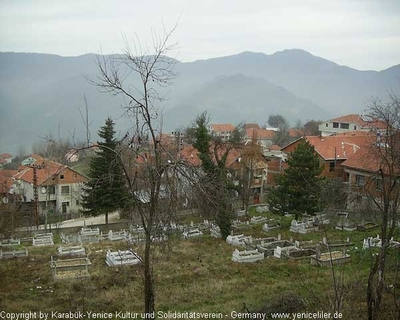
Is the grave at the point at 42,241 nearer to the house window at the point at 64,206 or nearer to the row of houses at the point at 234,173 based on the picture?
the row of houses at the point at 234,173

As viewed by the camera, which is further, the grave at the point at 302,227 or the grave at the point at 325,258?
the grave at the point at 302,227

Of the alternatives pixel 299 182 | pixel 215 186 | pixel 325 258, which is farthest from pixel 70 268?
pixel 299 182

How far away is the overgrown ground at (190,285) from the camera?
10.6m

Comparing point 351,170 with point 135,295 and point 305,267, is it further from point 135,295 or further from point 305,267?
point 135,295

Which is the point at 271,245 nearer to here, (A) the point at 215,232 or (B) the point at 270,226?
(A) the point at 215,232

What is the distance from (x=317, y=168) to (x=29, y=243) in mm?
16690

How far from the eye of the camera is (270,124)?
406 feet

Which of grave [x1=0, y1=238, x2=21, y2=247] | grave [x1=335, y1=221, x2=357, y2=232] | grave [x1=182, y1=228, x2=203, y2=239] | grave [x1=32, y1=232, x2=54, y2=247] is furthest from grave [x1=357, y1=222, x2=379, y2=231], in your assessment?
grave [x1=0, y1=238, x2=21, y2=247]

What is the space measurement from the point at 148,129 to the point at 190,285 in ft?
23.6

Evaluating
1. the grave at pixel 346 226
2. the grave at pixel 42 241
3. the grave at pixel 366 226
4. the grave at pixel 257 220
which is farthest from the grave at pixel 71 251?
the grave at pixel 366 226

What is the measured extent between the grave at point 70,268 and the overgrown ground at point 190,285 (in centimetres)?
30

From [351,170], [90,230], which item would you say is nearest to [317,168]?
[351,170]

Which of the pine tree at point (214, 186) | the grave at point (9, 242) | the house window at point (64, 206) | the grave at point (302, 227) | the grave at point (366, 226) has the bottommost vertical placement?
the house window at point (64, 206)

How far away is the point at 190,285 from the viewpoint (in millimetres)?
12969
